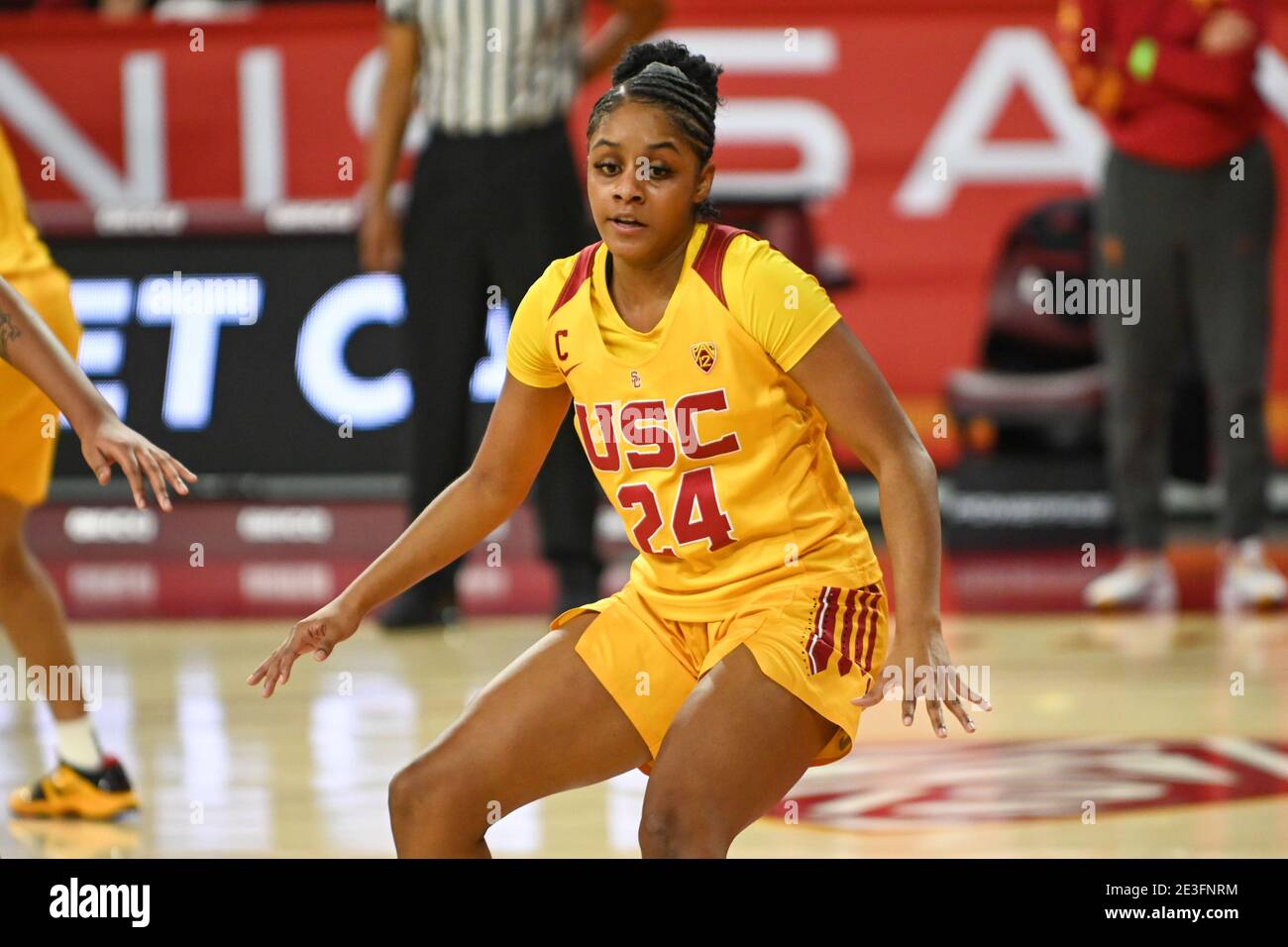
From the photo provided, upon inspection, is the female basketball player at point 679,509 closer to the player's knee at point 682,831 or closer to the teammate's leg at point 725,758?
the teammate's leg at point 725,758

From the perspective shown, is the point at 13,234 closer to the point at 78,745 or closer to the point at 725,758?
the point at 78,745

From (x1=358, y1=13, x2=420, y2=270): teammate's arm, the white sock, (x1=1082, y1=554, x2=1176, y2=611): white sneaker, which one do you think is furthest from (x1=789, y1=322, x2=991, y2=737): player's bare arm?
(x1=1082, y1=554, x2=1176, y2=611): white sneaker

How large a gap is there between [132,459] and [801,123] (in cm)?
654

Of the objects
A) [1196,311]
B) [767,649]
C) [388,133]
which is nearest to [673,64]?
[767,649]

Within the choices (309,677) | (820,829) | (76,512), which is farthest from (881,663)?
(76,512)

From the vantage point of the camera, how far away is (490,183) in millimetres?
6621

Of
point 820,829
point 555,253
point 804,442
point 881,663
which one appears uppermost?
point 555,253

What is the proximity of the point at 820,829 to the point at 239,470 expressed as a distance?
186 inches

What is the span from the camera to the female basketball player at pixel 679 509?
126 inches

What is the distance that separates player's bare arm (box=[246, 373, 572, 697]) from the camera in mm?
3361

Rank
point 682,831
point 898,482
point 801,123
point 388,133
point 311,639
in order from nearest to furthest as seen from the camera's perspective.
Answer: point 682,831 < point 898,482 < point 311,639 < point 388,133 < point 801,123

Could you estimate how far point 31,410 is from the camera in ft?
14.8

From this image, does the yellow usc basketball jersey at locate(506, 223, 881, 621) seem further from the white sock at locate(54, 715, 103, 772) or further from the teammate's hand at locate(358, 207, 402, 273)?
the teammate's hand at locate(358, 207, 402, 273)
